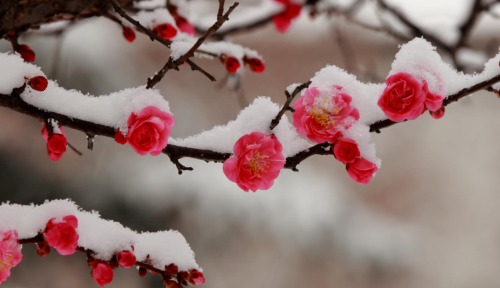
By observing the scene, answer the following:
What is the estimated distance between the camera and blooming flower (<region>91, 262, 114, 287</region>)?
0.42 metres

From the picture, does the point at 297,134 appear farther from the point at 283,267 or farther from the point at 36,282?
the point at 36,282

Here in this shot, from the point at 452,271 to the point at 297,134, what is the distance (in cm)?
208

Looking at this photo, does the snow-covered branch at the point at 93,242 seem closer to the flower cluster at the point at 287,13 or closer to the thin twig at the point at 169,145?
the thin twig at the point at 169,145

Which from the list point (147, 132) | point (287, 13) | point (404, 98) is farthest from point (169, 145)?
point (287, 13)

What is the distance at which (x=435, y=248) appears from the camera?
2.00m

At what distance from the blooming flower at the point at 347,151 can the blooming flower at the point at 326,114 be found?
0.02 meters

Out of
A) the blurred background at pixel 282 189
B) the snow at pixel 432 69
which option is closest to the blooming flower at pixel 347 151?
the snow at pixel 432 69

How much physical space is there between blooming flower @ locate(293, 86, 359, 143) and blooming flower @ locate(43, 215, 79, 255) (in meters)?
0.32

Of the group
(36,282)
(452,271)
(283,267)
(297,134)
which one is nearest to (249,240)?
(283,267)

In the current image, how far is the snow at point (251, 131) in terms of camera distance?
41cm

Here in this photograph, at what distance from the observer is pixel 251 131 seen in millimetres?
410

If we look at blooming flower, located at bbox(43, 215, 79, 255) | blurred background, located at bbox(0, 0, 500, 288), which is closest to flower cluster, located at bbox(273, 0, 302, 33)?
blurred background, located at bbox(0, 0, 500, 288)

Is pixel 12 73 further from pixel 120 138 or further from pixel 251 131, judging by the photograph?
Answer: pixel 251 131

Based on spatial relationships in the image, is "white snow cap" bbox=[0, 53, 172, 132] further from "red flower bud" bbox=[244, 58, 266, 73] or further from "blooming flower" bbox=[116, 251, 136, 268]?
"red flower bud" bbox=[244, 58, 266, 73]
